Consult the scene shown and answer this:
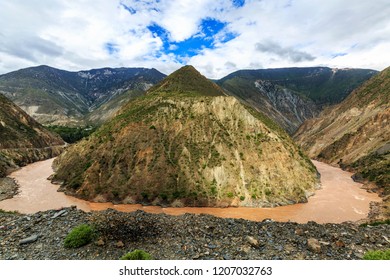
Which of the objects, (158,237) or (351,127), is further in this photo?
(351,127)

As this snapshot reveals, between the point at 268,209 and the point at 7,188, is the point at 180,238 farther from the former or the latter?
the point at 7,188

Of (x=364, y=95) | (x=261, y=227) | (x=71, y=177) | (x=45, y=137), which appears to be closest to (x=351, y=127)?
(x=364, y=95)

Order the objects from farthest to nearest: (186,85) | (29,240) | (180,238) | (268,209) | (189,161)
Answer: (186,85), (189,161), (268,209), (180,238), (29,240)

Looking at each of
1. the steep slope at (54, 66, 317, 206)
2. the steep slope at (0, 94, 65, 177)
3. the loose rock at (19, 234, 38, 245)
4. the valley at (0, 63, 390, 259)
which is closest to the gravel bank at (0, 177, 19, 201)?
the valley at (0, 63, 390, 259)

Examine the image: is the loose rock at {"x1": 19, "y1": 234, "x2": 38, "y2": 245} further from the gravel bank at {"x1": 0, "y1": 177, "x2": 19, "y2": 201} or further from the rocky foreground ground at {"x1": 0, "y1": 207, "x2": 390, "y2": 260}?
the gravel bank at {"x1": 0, "y1": 177, "x2": 19, "y2": 201}

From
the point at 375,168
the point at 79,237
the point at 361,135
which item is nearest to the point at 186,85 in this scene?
the point at 375,168

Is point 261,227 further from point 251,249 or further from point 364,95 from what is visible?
point 364,95
